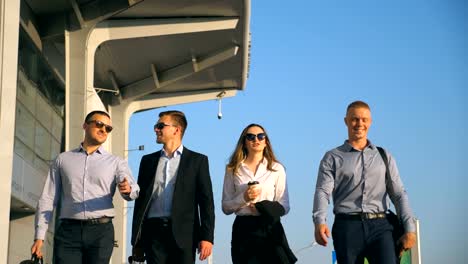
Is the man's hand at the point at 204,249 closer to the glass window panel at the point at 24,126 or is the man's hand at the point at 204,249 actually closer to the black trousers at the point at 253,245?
the black trousers at the point at 253,245

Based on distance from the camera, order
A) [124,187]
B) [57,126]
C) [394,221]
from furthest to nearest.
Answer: [57,126]
[124,187]
[394,221]

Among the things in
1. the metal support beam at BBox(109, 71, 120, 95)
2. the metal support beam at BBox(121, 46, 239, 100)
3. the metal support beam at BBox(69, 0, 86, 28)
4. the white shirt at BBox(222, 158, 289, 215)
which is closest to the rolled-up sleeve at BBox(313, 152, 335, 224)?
the white shirt at BBox(222, 158, 289, 215)

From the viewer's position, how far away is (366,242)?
6.39 metres

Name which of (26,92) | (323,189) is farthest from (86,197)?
(26,92)

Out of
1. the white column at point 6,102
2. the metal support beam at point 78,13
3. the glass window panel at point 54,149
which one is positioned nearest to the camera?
the white column at point 6,102

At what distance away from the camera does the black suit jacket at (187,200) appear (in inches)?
271

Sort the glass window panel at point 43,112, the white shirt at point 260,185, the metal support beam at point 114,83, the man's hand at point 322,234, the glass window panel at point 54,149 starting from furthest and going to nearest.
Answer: the metal support beam at point 114,83, the glass window panel at point 54,149, the glass window panel at point 43,112, the white shirt at point 260,185, the man's hand at point 322,234

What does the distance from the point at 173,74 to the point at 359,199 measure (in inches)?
850

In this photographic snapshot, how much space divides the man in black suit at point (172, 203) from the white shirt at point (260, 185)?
19 centimetres

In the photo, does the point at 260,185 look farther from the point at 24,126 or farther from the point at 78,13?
the point at 78,13

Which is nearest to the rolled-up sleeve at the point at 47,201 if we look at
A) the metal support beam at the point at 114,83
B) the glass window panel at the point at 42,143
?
the glass window panel at the point at 42,143

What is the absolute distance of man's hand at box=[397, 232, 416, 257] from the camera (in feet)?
20.9

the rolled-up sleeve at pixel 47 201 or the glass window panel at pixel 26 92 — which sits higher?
the glass window panel at pixel 26 92

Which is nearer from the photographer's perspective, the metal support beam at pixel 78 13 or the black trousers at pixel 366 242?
the black trousers at pixel 366 242
